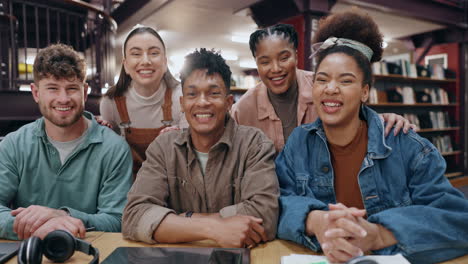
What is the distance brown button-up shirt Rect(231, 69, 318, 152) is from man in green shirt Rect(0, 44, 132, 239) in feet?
2.44

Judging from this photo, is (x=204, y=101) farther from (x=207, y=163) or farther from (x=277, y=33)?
(x=277, y=33)

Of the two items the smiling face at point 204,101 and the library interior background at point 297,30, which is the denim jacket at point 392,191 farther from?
the library interior background at point 297,30

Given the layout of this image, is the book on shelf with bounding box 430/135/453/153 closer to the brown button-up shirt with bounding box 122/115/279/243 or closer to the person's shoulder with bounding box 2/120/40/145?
the brown button-up shirt with bounding box 122/115/279/243

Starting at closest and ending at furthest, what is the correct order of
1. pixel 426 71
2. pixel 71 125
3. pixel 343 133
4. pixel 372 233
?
pixel 372 233
pixel 343 133
pixel 71 125
pixel 426 71

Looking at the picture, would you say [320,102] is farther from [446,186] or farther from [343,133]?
[446,186]

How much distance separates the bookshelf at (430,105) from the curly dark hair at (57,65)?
5.17m

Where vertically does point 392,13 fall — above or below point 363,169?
above

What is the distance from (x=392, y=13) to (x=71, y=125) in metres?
6.05

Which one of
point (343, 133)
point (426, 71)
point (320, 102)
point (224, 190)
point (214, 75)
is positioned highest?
point (426, 71)

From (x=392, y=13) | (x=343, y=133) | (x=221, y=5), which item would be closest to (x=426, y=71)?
(x=392, y=13)

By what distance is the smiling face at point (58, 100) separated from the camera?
172cm

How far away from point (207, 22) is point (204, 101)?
570 centimetres

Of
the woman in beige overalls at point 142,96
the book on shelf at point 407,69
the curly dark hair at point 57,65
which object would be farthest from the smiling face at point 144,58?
the book on shelf at point 407,69

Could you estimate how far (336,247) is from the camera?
3.42 ft
